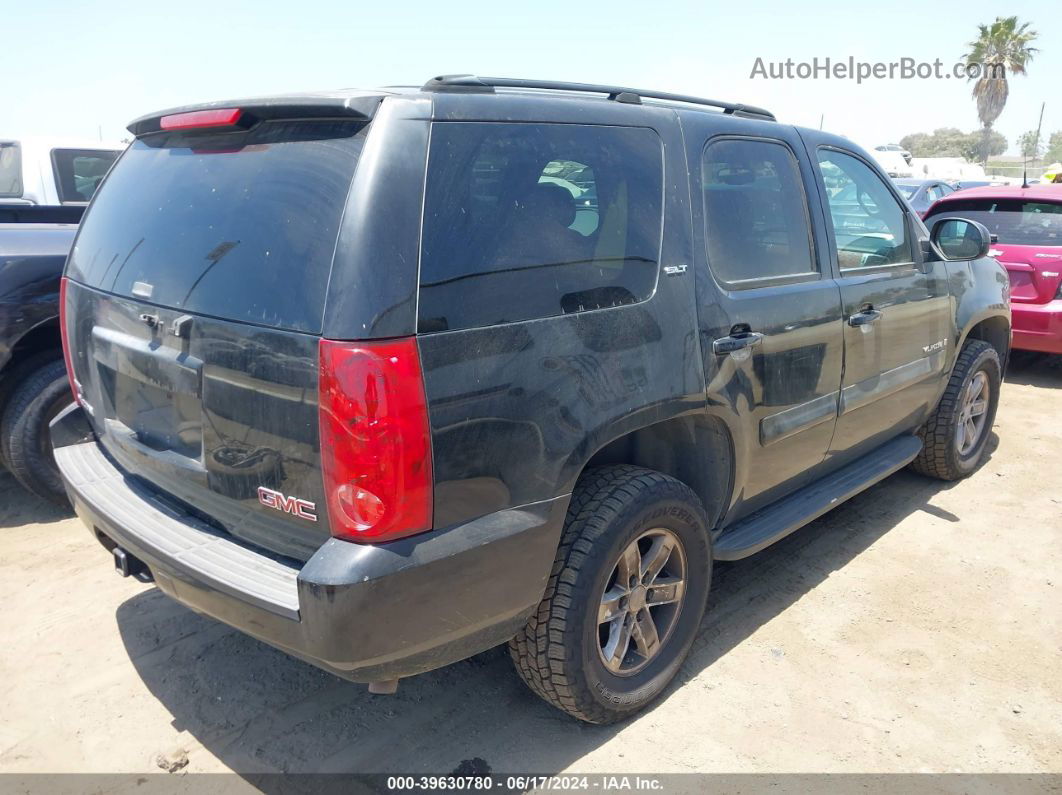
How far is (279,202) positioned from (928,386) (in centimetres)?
349

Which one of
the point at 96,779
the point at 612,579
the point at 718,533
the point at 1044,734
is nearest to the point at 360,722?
the point at 96,779

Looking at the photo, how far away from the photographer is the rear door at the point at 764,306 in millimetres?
2766

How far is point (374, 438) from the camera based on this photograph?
74.2 inches

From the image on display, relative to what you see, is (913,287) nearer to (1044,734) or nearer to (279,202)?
(1044,734)

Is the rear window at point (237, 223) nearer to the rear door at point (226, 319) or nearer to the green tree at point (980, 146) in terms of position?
the rear door at point (226, 319)

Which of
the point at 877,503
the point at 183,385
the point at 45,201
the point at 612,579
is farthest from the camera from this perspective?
the point at 45,201

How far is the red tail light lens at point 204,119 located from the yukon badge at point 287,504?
1020 millimetres

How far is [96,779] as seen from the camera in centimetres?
242

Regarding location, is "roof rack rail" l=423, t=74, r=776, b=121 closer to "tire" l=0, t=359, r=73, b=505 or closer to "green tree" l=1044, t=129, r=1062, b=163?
"tire" l=0, t=359, r=73, b=505

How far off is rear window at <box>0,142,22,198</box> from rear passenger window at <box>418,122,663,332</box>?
6.96m

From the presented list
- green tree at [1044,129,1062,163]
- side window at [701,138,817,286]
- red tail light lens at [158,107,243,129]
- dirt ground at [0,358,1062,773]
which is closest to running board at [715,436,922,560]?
dirt ground at [0,358,1062,773]

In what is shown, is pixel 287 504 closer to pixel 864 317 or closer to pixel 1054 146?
pixel 864 317

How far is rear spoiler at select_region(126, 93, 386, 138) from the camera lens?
201 cm

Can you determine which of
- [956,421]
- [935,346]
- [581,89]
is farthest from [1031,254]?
[581,89]
